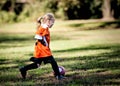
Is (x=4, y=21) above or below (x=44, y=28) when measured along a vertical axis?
below

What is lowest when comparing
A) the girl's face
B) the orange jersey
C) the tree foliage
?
the tree foliage

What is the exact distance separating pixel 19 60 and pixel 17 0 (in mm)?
48629

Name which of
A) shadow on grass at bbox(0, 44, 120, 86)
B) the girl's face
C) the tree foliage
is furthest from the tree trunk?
the girl's face

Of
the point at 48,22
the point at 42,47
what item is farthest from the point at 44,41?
the point at 48,22

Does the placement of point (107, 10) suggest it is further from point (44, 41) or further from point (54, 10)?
point (44, 41)

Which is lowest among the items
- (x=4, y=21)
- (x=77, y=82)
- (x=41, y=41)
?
(x=4, y=21)

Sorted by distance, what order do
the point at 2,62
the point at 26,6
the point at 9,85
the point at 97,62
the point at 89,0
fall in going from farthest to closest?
the point at 26,6
the point at 89,0
the point at 2,62
the point at 97,62
the point at 9,85

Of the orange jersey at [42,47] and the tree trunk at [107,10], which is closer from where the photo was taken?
the orange jersey at [42,47]

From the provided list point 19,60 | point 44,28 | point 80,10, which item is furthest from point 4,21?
point 44,28

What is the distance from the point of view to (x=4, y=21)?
5769cm

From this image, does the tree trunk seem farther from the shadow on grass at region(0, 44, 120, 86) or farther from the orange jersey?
the orange jersey

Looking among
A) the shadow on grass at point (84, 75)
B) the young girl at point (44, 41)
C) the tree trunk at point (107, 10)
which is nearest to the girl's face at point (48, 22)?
the young girl at point (44, 41)

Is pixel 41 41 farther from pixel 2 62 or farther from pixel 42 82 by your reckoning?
pixel 2 62

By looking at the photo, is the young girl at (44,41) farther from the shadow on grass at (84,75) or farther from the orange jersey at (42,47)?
the shadow on grass at (84,75)
